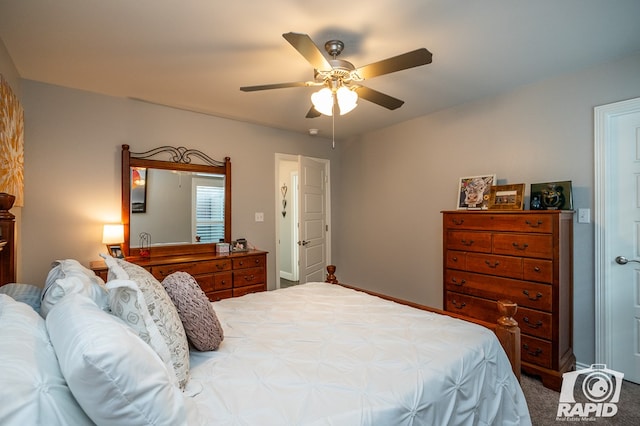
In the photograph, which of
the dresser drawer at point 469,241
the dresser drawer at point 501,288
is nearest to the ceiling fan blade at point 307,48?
the dresser drawer at point 469,241

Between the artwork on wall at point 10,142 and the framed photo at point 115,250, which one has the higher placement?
the artwork on wall at point 10,142

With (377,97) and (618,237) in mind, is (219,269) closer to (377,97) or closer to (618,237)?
(377,97)

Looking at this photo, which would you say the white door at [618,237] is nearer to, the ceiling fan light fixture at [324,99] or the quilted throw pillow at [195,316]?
the ceiling fan light fixture at [324,99]

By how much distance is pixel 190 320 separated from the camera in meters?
1.36

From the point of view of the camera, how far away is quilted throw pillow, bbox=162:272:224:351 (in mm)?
1359

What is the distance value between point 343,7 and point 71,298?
1.86 meters

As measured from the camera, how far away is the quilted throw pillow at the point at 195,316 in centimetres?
136

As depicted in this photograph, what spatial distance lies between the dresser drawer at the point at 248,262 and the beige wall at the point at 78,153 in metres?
1.24

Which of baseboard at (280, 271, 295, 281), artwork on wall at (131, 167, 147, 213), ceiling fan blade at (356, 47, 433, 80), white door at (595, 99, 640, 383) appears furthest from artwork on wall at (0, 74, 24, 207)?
white door at (595, 99, 640, 383)

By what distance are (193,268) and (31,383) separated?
95.3 inches

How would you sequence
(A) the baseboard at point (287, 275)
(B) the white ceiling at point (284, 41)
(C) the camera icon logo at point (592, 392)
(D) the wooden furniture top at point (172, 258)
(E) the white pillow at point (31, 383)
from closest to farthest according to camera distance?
(E) the white pillow at point (31, 383) → (B) the white ceiling at point (284, 41) → (C) the camera icon logo at point (592, 392) → (D) the wooden furniture top at point (172, 258) → (A) the baseboard at point (287, 275)

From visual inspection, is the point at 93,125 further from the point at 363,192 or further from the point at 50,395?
the point at 363,192

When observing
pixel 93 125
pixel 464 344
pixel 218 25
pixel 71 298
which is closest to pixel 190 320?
pixel 71 298

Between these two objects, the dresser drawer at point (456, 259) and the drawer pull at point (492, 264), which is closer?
the drawer pull at point (492, 264)
